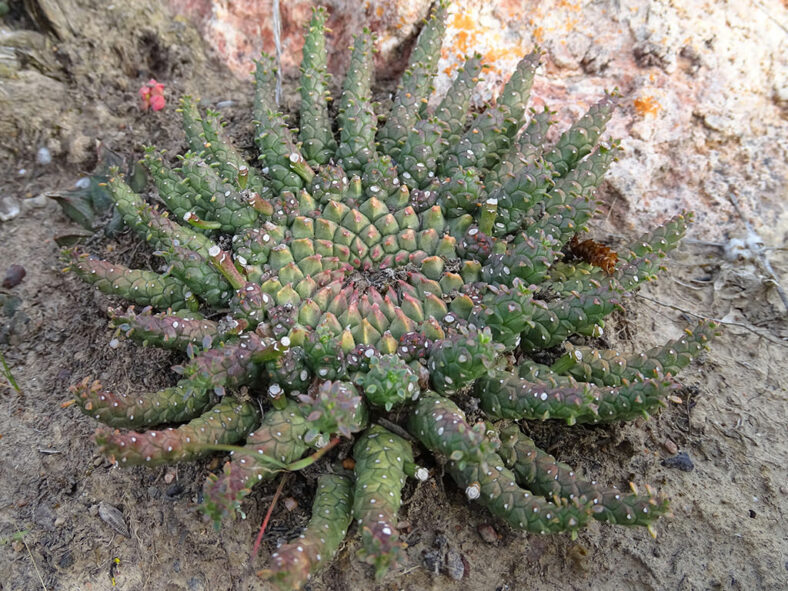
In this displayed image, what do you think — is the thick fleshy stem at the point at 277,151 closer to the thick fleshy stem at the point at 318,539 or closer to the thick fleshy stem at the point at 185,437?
the thick fleshy stem at the point at 185,437

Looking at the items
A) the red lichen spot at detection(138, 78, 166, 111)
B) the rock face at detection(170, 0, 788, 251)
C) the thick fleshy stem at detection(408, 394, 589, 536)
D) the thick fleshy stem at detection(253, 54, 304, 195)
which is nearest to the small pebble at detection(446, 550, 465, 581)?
the thick fleshy stem at detection(408, 394, 589, 536)

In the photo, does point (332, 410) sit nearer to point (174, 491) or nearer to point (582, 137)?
point (174, 491)

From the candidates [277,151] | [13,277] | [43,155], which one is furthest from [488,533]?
[43,155]

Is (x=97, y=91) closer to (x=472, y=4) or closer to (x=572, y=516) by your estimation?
(x=472, y=4)

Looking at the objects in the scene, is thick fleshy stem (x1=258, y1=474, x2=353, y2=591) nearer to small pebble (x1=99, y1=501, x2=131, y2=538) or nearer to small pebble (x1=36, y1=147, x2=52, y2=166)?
small pebble (x1=99, y1=501, x2=131, y2=538)

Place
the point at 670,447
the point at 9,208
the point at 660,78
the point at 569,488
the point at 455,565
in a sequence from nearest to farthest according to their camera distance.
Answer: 1. the point at 569,488
2. the point at 455,565
3. the point at 670,447
4. the point at 9,208
5. the point at 660,78

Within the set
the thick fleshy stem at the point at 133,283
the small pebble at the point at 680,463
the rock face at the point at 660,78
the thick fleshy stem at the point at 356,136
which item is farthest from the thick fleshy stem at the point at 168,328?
the rock face at the point at 660,78

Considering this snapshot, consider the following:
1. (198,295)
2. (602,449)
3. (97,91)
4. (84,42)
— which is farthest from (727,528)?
(84,42)
